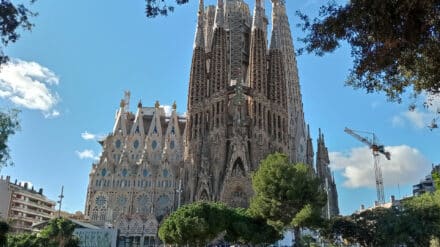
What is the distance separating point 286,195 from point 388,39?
20911 mm

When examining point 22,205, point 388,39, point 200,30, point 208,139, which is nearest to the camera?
point 388,39

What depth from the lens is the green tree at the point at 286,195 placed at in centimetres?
2825

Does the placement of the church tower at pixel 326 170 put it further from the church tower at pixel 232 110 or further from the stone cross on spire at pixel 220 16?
the stone cross on spire at pixel 220 16

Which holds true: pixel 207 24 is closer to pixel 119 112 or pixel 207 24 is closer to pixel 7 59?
pixel 119 112

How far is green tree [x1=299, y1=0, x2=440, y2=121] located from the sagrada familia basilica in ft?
135

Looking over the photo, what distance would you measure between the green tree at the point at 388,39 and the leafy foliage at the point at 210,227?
68.2 ft

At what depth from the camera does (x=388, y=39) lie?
27.9 ft

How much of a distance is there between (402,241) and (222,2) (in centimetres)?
4587

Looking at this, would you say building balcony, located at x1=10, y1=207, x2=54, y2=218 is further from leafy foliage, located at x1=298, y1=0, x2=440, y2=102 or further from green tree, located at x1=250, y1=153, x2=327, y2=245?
leafy foliage, located at x1=298, y1=0, x2=440, y2=102

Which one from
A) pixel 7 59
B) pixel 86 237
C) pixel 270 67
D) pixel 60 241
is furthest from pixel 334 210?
pixel 7 59

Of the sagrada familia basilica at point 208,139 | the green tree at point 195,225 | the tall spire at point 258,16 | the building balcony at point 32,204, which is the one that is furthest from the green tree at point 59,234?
the building balcony at point 32,204

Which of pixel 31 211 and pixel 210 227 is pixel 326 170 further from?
pixel 31 211

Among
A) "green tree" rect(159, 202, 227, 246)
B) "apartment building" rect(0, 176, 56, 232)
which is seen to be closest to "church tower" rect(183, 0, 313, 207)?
"green tree" rect(159, 202, 227, 246)

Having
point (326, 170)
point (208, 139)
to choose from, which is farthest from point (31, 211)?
point (326, 170)
